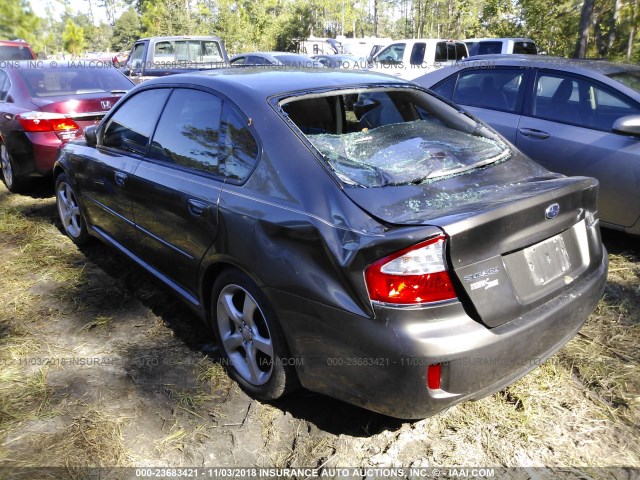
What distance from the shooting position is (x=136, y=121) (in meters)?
3.54

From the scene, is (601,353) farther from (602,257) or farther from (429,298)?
(429,298)

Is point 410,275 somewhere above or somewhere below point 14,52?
Answer: below

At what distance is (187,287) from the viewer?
9.89 feet

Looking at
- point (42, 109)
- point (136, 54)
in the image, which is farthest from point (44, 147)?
point (136, 54)

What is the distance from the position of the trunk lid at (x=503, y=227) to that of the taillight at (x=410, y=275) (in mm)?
57

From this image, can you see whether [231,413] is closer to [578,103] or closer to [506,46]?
[578,103]

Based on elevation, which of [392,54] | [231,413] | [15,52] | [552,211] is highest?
[15,52]

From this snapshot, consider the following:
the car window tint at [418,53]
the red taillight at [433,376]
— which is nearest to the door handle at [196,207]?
the red taillight at [433,376]

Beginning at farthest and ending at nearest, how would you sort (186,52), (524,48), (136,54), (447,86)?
(524,48)
(136,54)
(186,52)
(447,86)

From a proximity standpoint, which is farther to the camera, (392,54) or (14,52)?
(392,54)

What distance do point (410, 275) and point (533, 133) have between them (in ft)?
10.4

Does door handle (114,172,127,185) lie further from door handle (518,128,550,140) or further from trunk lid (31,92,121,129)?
door handle (518,128,550,140)

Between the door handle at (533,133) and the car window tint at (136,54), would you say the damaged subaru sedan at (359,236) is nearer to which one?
the door handle at (533,133)

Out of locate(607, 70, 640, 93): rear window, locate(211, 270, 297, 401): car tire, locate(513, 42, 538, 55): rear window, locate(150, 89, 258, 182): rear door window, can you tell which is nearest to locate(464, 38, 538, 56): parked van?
locate(513, 42, 538, 55): rear window
